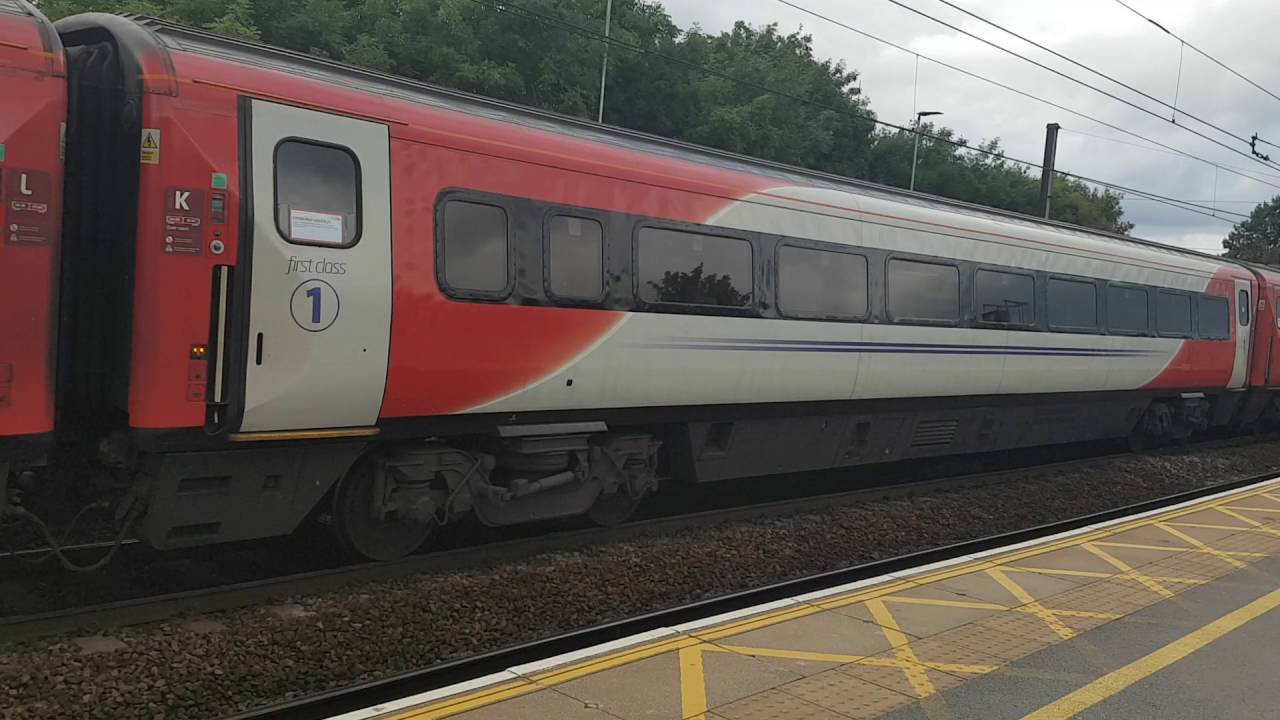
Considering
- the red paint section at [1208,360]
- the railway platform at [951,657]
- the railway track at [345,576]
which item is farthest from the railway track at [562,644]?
the red paint section at [1208,360]

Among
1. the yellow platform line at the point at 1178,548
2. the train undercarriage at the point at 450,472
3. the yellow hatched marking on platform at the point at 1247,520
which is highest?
the train undercarriage at the point at 450,472

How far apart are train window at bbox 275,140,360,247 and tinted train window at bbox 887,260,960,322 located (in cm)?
599

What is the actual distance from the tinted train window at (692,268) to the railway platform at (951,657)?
9.28ft

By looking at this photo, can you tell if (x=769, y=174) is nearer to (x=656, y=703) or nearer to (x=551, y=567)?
(x=551, y=567)

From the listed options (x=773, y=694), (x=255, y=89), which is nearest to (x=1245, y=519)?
(x=773, y=694)

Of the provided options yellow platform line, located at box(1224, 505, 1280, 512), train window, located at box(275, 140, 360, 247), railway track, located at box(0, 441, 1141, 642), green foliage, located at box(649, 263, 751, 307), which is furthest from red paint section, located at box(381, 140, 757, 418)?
yellow platform line, located at box(1224, 505, 1280, 512)

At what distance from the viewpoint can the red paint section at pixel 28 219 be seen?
16.6 feet

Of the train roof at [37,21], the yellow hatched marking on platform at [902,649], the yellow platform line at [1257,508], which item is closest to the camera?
the yellow hatched marking on platform at [902,649]

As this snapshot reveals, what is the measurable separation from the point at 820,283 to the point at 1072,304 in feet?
17.2

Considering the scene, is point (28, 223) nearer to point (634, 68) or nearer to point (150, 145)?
point (150, 145)

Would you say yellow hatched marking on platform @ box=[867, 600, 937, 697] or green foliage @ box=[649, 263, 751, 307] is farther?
green foliage @ box=[649, 263, 751, 307]

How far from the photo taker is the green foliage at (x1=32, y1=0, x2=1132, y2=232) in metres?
26.4

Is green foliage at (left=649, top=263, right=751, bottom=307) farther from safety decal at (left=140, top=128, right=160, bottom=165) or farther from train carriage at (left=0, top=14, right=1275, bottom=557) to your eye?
safety decal at (left=140, top=128, right=160, bottom=165)

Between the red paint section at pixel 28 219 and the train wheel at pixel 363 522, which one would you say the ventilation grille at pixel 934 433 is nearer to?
the train wheel at pixel 363 522
